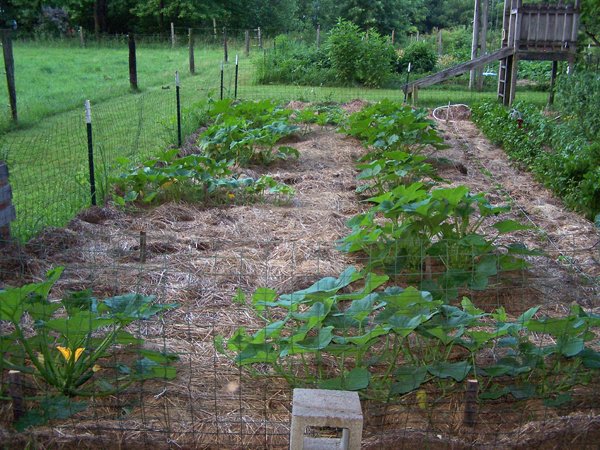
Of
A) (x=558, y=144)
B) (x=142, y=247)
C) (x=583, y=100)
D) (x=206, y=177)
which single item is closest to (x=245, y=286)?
(x=142, y=247)

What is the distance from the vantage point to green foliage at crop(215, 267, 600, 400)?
3.58m

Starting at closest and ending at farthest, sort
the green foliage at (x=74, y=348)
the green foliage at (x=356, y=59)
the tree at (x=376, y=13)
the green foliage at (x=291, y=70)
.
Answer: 1. the green foliage at (x=74, y=348)
2. the green foliage at (x=291, y=70)
3. the green foliage at (x=356, y=59)
4. the tree at (x=376, y=13)

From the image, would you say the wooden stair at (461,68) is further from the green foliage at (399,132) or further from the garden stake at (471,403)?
the garden stake at (471,403)

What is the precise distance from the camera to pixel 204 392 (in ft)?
12.6

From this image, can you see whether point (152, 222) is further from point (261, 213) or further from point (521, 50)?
point (521, 50)

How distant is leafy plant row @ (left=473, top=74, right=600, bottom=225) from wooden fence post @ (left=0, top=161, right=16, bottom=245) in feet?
15.5

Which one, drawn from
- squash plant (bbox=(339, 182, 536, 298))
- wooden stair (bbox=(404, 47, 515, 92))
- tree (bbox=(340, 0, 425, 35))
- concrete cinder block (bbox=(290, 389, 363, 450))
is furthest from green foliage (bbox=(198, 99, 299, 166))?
tree (bbox=(340, 0, 425, 35))

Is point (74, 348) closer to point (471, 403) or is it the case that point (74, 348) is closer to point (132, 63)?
point (471, 403)

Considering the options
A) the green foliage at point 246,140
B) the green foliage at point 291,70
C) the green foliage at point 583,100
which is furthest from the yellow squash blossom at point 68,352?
the green foliage at point 291,70

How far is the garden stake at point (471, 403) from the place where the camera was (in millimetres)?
3477

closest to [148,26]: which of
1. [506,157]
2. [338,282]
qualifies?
[506,157]

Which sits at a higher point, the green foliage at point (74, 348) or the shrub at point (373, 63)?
the shrub at point (373, 63)

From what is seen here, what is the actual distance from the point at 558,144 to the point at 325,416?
7883mm

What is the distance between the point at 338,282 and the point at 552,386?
122 cm
